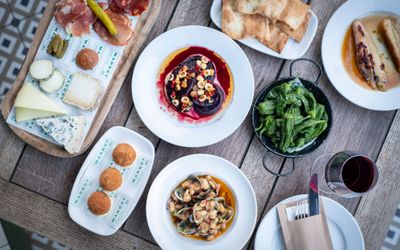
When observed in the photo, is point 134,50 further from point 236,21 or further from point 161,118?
point 236,21

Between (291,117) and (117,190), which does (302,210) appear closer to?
(291,117)

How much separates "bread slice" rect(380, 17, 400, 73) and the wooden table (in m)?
0.18

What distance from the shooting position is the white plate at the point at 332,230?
1.51 metres

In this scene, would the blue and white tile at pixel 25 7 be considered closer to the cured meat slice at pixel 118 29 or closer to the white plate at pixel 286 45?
the cured meat slice at pixel 118 29

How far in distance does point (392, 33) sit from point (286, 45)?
37 cm

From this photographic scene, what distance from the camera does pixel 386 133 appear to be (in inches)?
62.5

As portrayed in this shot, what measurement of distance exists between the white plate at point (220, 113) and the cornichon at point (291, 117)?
74 mm

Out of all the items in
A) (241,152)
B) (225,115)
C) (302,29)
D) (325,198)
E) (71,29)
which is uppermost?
(71,29)

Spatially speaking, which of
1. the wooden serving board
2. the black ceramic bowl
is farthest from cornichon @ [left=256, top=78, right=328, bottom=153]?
the wooden serving board

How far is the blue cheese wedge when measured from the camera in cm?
154

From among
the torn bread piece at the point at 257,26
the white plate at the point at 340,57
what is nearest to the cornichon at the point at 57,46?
the torn bread piece at the point at 257,26

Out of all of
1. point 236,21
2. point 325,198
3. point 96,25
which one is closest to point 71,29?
point 96,25

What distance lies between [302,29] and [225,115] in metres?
0.39

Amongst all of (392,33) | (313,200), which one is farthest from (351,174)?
(392,33)
